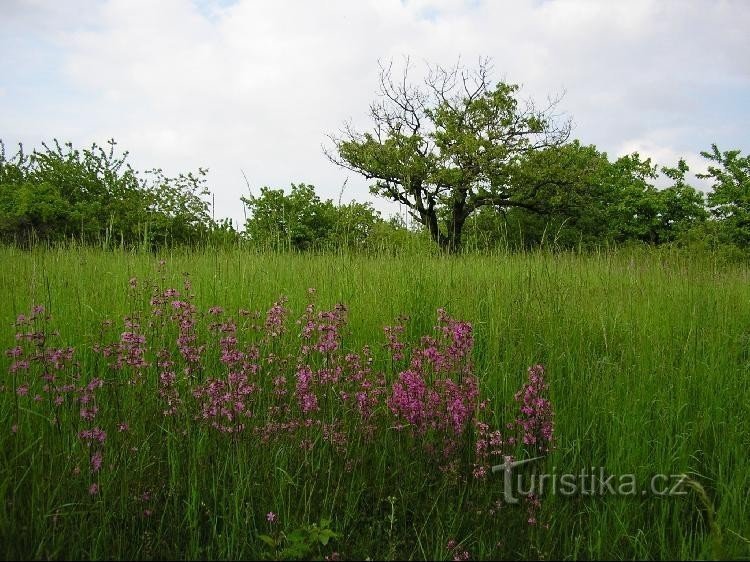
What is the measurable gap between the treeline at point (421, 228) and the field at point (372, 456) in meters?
2.83

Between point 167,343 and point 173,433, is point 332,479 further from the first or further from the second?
point 167,343

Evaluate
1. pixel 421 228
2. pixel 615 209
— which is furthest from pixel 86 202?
pixel 615 209

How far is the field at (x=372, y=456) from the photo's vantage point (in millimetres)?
1891

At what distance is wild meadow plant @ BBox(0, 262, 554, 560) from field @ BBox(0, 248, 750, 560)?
0.01 m

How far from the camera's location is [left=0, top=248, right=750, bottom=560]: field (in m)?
1.89

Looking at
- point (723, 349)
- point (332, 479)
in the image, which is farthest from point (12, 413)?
point (723, 349)

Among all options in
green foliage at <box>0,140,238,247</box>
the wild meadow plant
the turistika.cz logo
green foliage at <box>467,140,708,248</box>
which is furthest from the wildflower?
green foliage at <box>467,140,708,248</box>

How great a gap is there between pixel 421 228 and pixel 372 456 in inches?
170

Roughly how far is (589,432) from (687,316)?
265 cm

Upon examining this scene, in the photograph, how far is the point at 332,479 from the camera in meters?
2.23

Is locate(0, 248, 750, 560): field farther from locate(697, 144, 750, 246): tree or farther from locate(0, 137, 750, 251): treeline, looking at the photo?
locate(697, 144, 750, 246): tree

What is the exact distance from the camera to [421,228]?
21.2ft

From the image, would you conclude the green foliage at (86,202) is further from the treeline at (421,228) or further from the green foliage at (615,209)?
the green foliage at (615,209)

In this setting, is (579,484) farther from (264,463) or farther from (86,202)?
(86,202)
